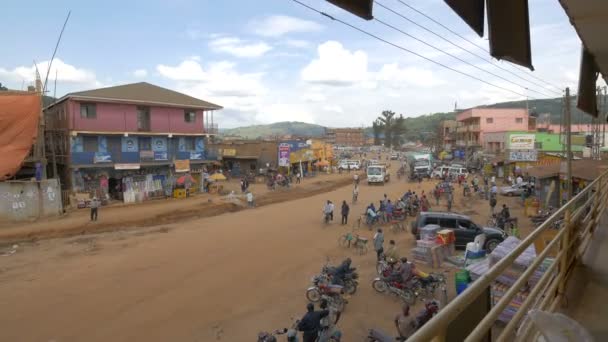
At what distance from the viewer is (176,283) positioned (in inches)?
503

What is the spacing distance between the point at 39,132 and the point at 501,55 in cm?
2820

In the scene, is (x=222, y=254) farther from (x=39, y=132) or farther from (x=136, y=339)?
(x=39, y=132)

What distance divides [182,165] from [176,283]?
20.1 metres

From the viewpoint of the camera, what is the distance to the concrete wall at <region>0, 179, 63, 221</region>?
21.7 m

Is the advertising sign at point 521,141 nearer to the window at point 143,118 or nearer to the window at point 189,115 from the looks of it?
the window at point 189,115

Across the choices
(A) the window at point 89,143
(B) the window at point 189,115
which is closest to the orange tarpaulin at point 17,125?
(A) the window at point 89,143

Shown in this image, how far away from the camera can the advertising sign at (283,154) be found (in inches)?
1790

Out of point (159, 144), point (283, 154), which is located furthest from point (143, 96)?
point (283, 154)

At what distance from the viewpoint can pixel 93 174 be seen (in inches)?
1081

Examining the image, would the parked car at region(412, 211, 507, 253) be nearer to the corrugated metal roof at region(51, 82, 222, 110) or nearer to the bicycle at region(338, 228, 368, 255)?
the bicycle at region(338, 228, 368, 255)

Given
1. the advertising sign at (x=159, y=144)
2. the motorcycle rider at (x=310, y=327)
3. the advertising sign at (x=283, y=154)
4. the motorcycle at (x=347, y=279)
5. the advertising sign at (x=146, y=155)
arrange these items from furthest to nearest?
the advertising sign at (x=283, y=154), the advertising sign at (x=159, y=144), the advertising sign at (x=146, y=155), the motorcycle at (x=347, y=279), the motorcycle rider at (x=310, y=327)

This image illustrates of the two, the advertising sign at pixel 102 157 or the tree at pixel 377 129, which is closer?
the advertising sign at pixel 102 157

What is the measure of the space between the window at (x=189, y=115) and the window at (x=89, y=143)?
7332 mm

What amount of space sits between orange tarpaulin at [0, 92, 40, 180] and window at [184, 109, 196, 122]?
10.5 meters
